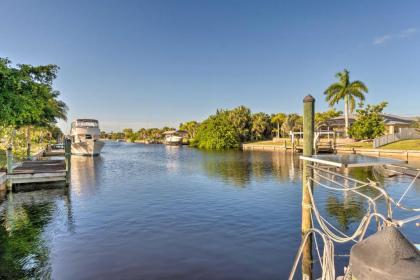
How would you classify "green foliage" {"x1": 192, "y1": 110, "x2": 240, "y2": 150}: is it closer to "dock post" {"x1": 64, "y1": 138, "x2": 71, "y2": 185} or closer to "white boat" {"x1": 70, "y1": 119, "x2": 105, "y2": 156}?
"white boat" {"x1": 70, "y1": 119, "x2": 105, "y2": 156}

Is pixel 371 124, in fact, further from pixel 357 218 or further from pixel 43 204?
pixel 43 204

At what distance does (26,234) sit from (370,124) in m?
60.7

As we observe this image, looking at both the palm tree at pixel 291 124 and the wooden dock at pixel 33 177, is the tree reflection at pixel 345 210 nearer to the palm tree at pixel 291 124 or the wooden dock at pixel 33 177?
the wooden dock at pixel 33 177

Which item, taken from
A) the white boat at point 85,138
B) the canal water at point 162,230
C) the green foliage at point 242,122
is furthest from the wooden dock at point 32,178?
the green foliage at point 242,122

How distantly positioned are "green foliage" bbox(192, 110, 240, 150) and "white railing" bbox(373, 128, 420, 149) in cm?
4499

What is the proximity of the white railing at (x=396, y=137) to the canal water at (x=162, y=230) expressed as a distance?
103 feet

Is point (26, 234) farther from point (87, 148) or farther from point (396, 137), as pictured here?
point (396, 137)

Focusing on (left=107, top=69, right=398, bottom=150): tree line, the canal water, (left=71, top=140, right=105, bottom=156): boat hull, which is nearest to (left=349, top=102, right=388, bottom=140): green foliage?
(left=107, top=69, right=398, bottom=150): tree line

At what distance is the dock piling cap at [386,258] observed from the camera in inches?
112

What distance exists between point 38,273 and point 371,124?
2442 inches

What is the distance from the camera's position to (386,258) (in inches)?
116

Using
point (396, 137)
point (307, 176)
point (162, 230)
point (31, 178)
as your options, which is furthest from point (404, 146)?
point (31, 178)

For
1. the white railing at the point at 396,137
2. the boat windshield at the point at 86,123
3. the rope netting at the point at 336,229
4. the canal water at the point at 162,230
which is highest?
the boat windshield at the point at 86,123

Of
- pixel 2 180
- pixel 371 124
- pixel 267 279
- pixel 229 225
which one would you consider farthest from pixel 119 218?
pixel 371 124
